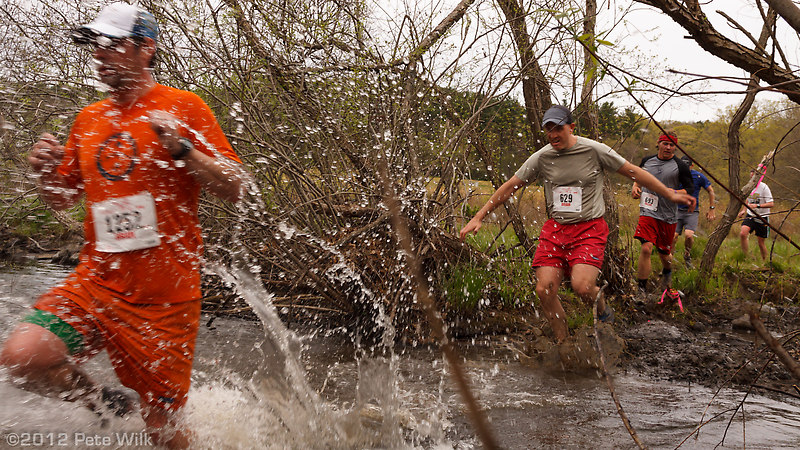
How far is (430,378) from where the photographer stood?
4.62m

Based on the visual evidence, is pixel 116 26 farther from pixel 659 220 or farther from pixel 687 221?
pixel 687 221

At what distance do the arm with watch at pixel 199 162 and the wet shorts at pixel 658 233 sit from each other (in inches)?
262

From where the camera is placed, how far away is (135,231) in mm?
2338

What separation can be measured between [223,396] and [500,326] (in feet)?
11.0

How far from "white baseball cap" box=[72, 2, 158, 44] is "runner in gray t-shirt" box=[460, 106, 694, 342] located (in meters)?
3.15

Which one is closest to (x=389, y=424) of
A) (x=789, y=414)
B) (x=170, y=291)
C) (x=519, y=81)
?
(x=170, y=291)

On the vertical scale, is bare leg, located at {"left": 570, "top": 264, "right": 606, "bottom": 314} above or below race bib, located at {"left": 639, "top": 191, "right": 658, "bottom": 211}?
below

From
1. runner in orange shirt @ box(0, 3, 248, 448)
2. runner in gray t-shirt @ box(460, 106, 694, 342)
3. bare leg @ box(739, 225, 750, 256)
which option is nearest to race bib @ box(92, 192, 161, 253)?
runner in orange shirt @ box(0, 3, 248, 448)

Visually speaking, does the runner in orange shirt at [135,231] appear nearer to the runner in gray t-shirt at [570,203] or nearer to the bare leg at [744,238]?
the runner in gray t-shirt at [570,203]

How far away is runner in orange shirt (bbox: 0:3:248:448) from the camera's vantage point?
2.30 metres

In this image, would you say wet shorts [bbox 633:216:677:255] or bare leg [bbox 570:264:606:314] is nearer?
bare leg [bbox 570:264:606:314]

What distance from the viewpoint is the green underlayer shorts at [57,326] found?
2184mm

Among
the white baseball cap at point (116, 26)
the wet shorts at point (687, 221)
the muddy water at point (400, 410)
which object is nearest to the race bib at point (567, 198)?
the muddy water at point (400, 410)

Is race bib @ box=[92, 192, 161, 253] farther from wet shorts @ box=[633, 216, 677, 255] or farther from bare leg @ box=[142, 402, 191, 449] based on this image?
wet shorts @ box=[633, 216, 677, 255]
